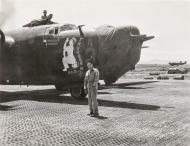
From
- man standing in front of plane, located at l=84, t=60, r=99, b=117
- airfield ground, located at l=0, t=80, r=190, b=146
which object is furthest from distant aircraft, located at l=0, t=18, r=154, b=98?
man standing in front of plane, located at l=84, t=60, r=99, b=117

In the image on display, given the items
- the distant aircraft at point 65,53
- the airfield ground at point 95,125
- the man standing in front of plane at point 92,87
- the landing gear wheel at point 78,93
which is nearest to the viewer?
the airfield ground at point 95,125

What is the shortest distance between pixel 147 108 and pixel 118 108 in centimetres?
124

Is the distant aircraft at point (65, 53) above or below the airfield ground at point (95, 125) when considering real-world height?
above

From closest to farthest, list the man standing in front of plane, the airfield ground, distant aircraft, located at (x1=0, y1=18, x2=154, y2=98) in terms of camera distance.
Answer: the airfield ground
the man standing in front of plane
distant aircraft, located at (x1=0, y1=18, x2=154, y2=98)

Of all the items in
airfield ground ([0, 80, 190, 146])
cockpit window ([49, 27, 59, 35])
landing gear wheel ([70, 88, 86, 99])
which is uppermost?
cockpit window ([49, 27, 59, 35])

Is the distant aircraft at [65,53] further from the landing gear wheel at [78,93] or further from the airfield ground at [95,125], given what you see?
the airfield ground at [95,125]

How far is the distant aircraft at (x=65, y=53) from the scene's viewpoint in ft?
49.6

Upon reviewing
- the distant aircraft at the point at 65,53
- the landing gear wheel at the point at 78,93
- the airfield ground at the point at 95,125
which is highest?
the distant aircraft at the point at 65,53

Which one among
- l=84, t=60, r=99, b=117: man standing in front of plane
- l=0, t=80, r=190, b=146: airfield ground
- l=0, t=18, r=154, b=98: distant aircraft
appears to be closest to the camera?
l=0, t=80, r=190, b=146: airfield ground

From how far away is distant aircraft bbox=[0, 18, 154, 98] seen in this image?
15.1 m

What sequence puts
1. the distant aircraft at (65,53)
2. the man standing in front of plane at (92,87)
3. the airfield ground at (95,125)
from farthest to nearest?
the distant aircraft at (65,53)
the man standing in front of plane at (92,87)
the airfield ground at (95,125)

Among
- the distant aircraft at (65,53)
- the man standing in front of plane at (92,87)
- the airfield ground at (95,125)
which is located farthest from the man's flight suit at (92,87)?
the distant aircraft at (65,53)

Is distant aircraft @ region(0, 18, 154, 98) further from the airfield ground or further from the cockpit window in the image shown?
the airfield ground

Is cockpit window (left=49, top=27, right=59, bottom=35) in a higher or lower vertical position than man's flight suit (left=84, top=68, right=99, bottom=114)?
higher
